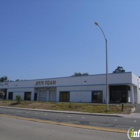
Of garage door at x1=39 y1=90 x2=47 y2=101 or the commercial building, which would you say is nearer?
the commercial building

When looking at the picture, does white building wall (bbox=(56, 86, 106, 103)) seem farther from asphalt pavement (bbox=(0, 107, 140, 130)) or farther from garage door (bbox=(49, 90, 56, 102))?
asphalt pavement (bbox=(0, 107, 140, 130))

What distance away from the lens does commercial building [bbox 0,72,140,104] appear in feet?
134

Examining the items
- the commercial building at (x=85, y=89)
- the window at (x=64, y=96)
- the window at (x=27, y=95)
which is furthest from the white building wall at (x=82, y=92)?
the window at (x=27, y=95)

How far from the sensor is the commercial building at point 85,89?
40969 mm

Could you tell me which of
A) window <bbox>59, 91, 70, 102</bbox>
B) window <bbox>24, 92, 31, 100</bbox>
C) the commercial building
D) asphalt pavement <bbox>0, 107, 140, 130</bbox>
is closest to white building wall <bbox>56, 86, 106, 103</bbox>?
the commercial building

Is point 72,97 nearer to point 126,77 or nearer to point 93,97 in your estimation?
point 93,97

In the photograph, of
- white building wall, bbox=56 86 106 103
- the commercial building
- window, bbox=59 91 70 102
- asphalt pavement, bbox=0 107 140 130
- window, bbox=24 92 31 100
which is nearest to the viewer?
asphalt pavement, bbox=0 107 140 130

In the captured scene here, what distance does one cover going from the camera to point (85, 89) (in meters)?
44.9

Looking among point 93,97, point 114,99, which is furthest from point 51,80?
point 114,99

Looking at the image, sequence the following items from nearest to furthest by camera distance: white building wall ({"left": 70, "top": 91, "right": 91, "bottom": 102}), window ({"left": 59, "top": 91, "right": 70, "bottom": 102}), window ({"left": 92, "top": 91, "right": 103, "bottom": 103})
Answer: window ({"left": 92, "top": 91, "right": 103, "bottom": 103})
white building wall ({"left": 70, "top": 91, "right": 91, "bottom": 102})
window ({"left": 59, "top": 91, "right": 70, "bottom": 102})

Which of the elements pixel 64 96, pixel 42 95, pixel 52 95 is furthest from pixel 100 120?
pixel 42 95

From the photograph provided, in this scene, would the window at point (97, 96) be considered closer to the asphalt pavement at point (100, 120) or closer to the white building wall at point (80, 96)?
the white building wall at point (80, 96)

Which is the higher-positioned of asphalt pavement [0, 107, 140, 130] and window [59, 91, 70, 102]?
window [59, 91, 70, 102]

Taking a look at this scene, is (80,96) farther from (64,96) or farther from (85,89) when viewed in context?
(64,96)
